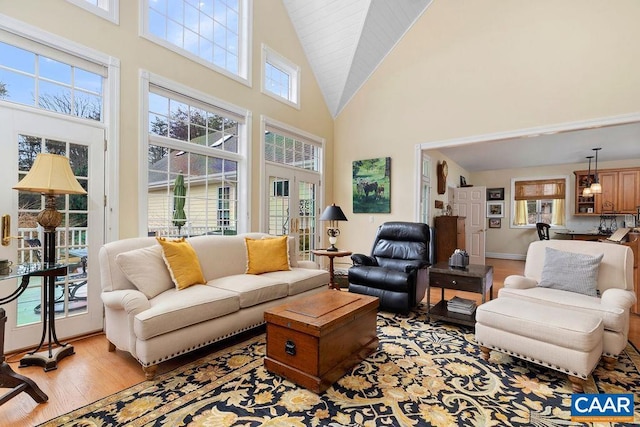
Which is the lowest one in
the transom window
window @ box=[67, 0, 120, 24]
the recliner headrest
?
the recliner headrest

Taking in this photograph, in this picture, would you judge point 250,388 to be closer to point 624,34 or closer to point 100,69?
point 100,69

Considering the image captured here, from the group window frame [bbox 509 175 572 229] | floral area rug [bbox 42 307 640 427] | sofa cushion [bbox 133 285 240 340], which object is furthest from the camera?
window frame [bbox 509 175 572 229]

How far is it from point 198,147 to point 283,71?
2237 mm

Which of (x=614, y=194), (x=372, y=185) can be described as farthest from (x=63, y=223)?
(x=614, y=194)

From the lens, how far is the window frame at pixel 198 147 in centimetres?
315

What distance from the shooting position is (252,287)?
2.79 meters

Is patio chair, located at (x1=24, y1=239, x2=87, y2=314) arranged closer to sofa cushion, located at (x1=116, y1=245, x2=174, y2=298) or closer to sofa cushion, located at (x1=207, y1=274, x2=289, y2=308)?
sofa cushion, located at (x1=116, y1=245, x2=174, y2=298)

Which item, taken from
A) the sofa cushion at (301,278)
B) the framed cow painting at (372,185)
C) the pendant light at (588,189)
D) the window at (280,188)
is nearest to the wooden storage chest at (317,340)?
the sofa cushion at (301,278)

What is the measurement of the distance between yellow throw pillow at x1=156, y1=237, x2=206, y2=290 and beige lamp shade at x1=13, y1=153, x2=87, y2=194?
2.60 ft

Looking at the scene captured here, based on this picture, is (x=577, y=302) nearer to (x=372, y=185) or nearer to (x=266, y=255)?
(x=266, y=255)

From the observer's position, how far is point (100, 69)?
289 centimetres

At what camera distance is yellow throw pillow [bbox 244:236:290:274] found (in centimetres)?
336

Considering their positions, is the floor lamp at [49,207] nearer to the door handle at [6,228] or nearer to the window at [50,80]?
the door handle at [6,228]

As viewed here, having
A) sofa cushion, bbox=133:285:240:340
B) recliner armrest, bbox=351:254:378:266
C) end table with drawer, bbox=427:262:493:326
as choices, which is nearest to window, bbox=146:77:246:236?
sofa cushion, bbox=133:285:240:340
